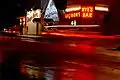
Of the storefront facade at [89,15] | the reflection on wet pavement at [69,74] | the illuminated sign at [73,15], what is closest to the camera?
the reflection on wet pavement at [69,74]

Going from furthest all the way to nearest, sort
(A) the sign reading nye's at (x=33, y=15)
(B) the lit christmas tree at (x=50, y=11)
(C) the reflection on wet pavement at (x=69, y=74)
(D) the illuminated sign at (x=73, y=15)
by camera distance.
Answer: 1. (A) the sign reading nye's at (x=33, y=15)
2. (B) the lit christmas tree at (x=50, y=11)
3. (D) the illuminated sign at (x=73, y=15)
4. (C) the reflection on wet pavement at (x=69, y=74)

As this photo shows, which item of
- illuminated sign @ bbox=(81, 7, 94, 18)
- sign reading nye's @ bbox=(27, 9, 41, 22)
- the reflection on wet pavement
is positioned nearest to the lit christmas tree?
sign reading nye's @ bbox=(27, 9, 41, 22)

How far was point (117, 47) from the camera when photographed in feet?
66.6

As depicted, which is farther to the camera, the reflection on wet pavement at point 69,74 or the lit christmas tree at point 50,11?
the lit christmas tree at point 50,11

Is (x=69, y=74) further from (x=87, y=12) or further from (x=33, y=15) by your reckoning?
(x=33, y=15)

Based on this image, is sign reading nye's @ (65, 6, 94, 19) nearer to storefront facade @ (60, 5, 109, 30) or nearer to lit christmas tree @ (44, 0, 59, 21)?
storefront facade @ (60, 5, 109, 30)

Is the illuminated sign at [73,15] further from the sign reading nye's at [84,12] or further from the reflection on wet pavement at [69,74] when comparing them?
the reflection on wet pavement at [69,74]

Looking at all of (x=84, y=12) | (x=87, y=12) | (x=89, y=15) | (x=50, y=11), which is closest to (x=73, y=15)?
(x=84, y=12)

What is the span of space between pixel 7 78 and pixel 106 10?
53.5 ft

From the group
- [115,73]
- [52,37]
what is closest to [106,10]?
[52,37]

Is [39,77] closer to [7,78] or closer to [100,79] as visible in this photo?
[7,78]

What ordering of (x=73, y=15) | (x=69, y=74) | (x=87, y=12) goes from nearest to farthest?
(x=69, y=74) → (x=87, y=12) → (x=73, y=15)

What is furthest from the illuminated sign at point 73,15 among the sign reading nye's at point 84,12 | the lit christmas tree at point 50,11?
the lit christmas tree at point 50,11

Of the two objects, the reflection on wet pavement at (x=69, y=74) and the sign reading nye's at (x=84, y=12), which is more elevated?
the sign reading nye's at (x=84, y=12)
